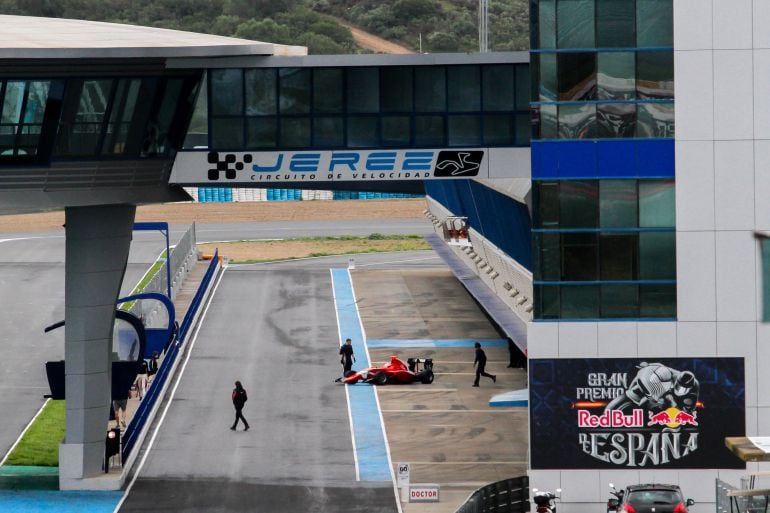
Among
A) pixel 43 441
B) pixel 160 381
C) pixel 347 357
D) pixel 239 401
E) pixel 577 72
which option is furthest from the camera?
pixel 347 357

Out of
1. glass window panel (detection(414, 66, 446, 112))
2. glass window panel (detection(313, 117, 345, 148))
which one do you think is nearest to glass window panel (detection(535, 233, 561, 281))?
glass window panel (detection(414, 66, 446, 112))

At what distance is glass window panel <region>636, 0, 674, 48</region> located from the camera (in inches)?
1331

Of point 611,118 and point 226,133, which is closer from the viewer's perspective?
point 611,118

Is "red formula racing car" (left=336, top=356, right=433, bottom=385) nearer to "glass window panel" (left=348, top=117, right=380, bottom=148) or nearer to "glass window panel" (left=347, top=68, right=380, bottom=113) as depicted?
"glass window panel" (left=348, top=117, right=380, bottom=148)

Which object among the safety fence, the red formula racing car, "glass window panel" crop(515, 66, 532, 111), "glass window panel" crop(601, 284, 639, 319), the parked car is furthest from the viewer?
the safety fence

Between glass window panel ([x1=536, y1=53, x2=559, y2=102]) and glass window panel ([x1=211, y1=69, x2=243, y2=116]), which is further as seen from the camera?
glass window panel ([x1=211, y1=69, x2=243, y2=116])

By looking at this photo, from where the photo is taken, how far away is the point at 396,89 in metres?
36.1

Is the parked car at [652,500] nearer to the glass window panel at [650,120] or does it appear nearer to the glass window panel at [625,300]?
the glass window panel at [625,300]

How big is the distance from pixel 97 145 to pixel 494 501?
1239 centimetres

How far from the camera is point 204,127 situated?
36.1 meters

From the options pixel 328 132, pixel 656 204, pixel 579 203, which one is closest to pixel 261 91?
pixel 328 132

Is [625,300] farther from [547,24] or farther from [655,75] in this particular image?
[547,24]

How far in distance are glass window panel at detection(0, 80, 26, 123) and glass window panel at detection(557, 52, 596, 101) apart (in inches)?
484

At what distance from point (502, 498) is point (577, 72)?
32.7 ft
